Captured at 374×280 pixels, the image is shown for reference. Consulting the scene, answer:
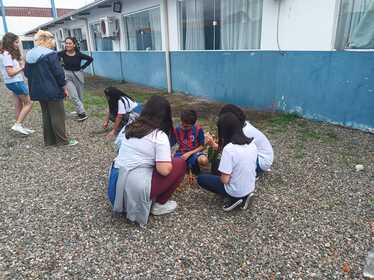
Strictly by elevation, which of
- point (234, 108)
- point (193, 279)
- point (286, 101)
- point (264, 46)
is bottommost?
point (193, 279)

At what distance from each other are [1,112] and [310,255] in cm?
794

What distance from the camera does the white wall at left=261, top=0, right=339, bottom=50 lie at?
4926mm

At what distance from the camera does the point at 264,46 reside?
6090mm

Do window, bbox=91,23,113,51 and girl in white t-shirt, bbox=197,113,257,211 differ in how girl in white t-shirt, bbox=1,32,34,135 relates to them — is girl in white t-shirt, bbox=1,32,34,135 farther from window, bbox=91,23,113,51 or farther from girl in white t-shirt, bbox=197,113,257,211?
window, bbox=91,23,113,51

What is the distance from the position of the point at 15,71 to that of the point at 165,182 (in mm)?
3706

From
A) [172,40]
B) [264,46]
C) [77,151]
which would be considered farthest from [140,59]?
[77,151]

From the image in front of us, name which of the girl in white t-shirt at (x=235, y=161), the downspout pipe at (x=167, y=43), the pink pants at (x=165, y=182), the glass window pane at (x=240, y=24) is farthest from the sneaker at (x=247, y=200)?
the downspout pipe at (x=167, y=43)

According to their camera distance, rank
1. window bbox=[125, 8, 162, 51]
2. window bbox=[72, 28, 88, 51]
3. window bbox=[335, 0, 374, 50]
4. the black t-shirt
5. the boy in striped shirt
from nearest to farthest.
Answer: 1. the boy in striped shirt
2. window bbox=[335, 0, 374, 50]
3. the black t-shirt
4. window bbox=[125, 8, 162, 51]
5. window bbox=[72, 28, 88, 51]

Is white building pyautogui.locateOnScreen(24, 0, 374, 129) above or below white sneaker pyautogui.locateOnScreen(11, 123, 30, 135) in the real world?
above

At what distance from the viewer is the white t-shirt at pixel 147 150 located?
2.49 metres

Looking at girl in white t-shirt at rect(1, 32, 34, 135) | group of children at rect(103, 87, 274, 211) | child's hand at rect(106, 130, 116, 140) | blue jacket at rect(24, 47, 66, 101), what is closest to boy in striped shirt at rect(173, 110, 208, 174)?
group of children at rect(103, 87, 274, 211)

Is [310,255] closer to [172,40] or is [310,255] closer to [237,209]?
[237,209]

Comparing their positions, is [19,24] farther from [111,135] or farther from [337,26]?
[337,26]

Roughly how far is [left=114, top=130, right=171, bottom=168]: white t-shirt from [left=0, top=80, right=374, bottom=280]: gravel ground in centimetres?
63
